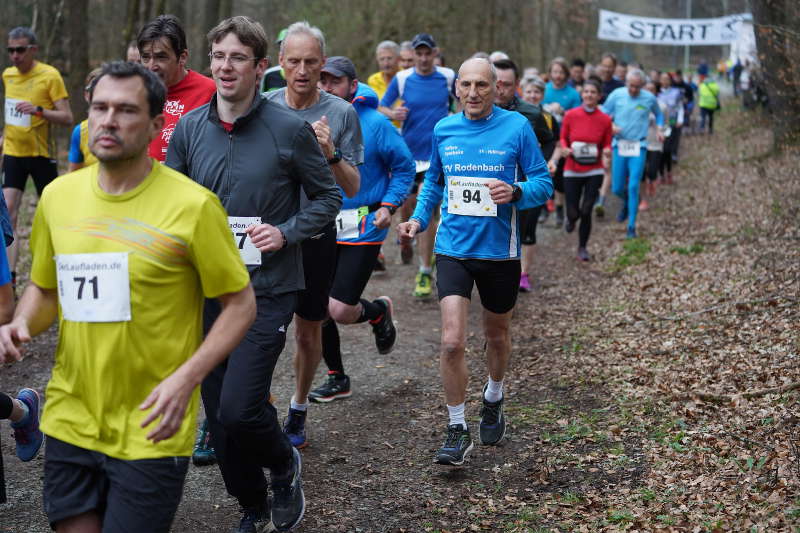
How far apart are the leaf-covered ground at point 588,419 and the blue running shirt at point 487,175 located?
4.20 ft

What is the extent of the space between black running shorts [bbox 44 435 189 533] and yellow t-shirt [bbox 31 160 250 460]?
3 cm

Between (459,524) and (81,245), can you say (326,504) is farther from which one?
(81,245)

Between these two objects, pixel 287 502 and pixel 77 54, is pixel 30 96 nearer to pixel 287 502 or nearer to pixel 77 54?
pixel 287 502

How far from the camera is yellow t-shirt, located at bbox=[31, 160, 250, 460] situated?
3076 mm

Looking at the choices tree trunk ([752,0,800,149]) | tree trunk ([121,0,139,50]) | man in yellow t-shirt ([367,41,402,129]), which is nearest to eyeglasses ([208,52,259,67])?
tree trunk ([752,0,800,149])

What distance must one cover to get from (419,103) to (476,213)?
214 inches

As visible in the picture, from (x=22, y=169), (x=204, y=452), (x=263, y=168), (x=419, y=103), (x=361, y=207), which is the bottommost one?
(x=204, y=452)

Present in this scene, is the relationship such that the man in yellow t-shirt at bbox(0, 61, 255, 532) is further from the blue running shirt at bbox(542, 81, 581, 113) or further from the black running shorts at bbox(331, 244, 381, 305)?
the blue running shirt at bbox(542, 81, 581, 113)

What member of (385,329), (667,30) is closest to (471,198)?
(385,329)

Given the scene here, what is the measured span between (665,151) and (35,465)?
16760mm

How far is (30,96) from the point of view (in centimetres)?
1021

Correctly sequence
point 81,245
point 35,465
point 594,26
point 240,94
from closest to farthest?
point 81,245, point 240,94, point 35,465, point 594,26

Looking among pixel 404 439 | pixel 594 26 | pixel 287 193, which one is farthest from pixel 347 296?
pixel 594 26

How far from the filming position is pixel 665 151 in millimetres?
20266
